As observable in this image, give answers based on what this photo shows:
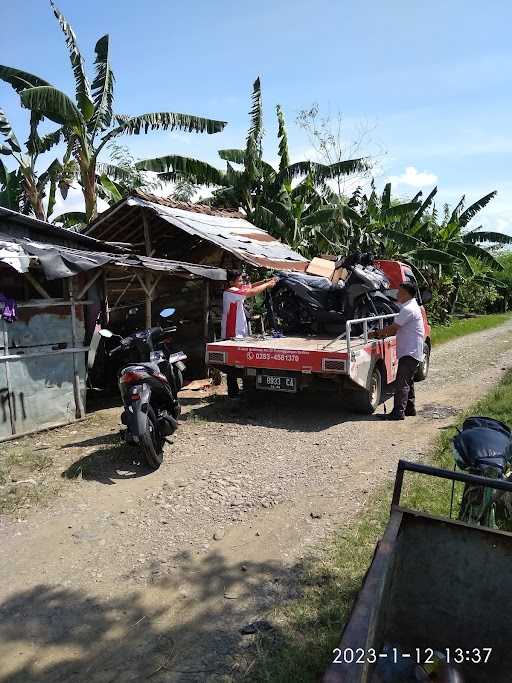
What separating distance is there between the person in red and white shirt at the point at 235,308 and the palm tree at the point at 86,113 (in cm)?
648

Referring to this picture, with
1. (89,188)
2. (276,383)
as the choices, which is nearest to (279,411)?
(276,383)

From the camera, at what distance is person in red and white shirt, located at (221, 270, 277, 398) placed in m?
Result: 8.50

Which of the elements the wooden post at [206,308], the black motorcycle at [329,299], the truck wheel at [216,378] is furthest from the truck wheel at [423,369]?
the wooden post at [206,308]

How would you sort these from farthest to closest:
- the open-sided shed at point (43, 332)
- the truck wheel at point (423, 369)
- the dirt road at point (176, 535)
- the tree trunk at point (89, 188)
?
1. the tree trunk at point (89, 188)
2. the truck wheel at point (423, 369)
3. the open-sided shed at point (43, 332)
4. the dirt road at point (176, 535)

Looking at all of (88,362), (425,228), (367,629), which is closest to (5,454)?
(88,362)

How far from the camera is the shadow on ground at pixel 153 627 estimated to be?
2809 mm

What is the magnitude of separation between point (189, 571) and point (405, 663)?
176 cm

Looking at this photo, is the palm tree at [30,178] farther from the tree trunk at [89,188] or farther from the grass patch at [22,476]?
the grass patch at [22,476]

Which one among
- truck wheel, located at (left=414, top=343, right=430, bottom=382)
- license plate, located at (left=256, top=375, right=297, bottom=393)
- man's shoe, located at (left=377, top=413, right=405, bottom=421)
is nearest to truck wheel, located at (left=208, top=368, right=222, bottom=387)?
license plate, located at (left=256, top=375, right=297, bottom=393)

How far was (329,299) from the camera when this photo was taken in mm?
8773

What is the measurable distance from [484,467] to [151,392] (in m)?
3.72

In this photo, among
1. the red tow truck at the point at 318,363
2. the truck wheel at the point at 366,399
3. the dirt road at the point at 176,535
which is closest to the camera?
the dirt road at the point at 176,535

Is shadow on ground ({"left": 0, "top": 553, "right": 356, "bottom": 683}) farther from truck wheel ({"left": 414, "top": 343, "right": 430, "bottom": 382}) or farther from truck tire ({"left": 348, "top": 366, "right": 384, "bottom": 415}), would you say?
truck wheel ({"left": 414, "top": 343, "right": 430, "bottom": 382})

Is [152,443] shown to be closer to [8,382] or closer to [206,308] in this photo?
[8,382]
